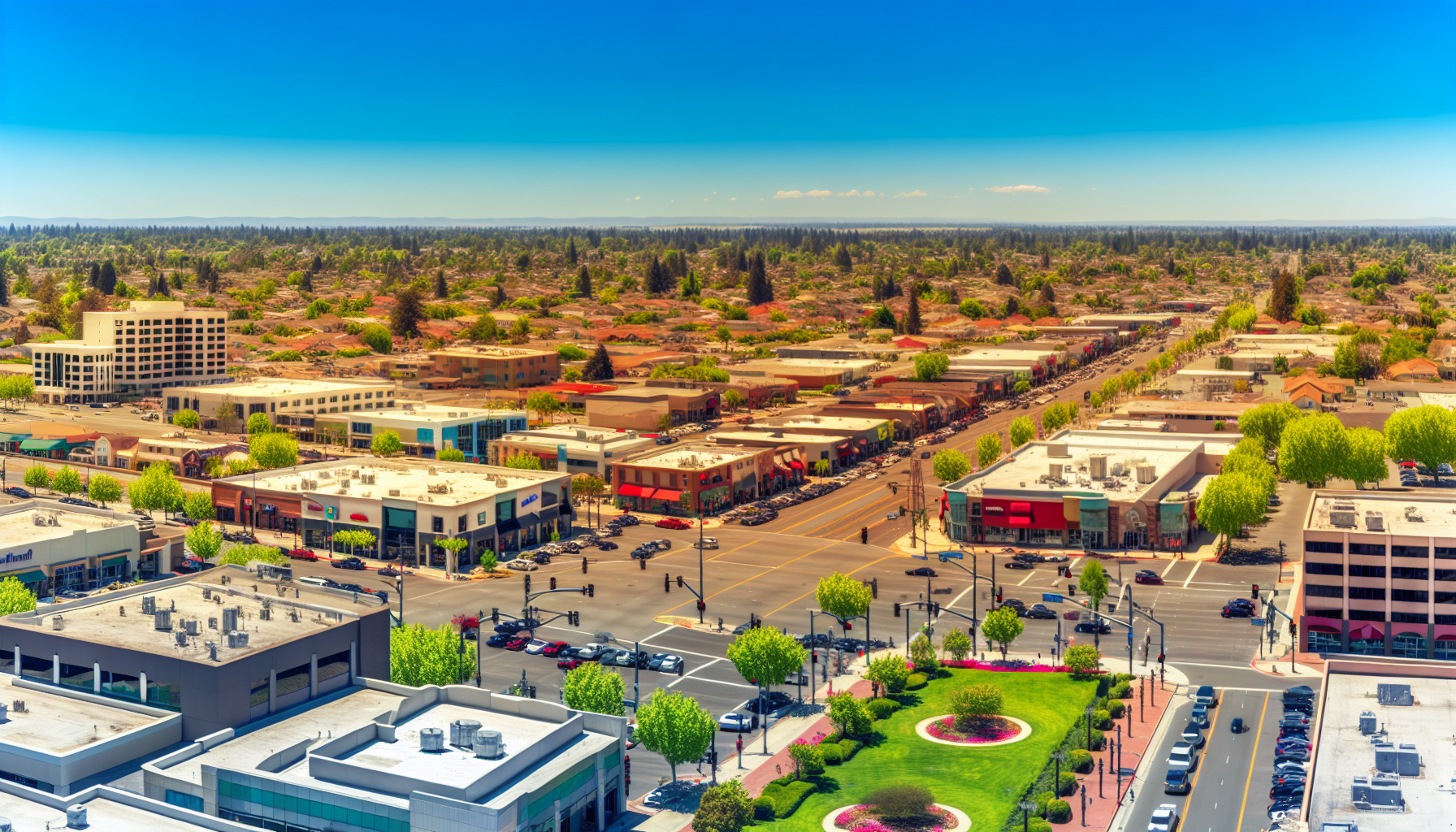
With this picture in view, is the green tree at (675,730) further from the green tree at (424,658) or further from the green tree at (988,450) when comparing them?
the green tree at (988,450)

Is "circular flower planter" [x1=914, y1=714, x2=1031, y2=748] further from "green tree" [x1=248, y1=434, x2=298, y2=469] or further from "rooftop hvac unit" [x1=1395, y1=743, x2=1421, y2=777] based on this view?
"green tree" [x1=248, y1=434, x2=298, y2=469]

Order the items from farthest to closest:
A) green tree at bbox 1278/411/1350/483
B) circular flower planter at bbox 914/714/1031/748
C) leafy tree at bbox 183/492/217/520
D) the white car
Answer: green tree at bbox 1278/411/1350/483 → leafy tree at bbox 183/492/217/520 → circular flower planter at bbox 914/714/1031/748 → the white car

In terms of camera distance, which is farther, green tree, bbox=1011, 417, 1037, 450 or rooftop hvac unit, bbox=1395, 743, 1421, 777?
green tree, bbox=1011, 417, 1037, 450

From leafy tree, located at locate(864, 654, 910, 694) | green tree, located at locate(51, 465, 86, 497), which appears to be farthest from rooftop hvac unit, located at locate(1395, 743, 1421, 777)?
green tree, located at locate(51, 465, 86, 497)

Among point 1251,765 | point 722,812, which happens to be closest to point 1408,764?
point 1251,765

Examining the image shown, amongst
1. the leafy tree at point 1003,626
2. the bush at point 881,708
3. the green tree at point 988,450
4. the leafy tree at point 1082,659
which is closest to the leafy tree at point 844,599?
the leafy tree at point 1003,626

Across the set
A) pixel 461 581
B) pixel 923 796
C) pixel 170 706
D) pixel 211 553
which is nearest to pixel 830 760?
pixel 923 796
